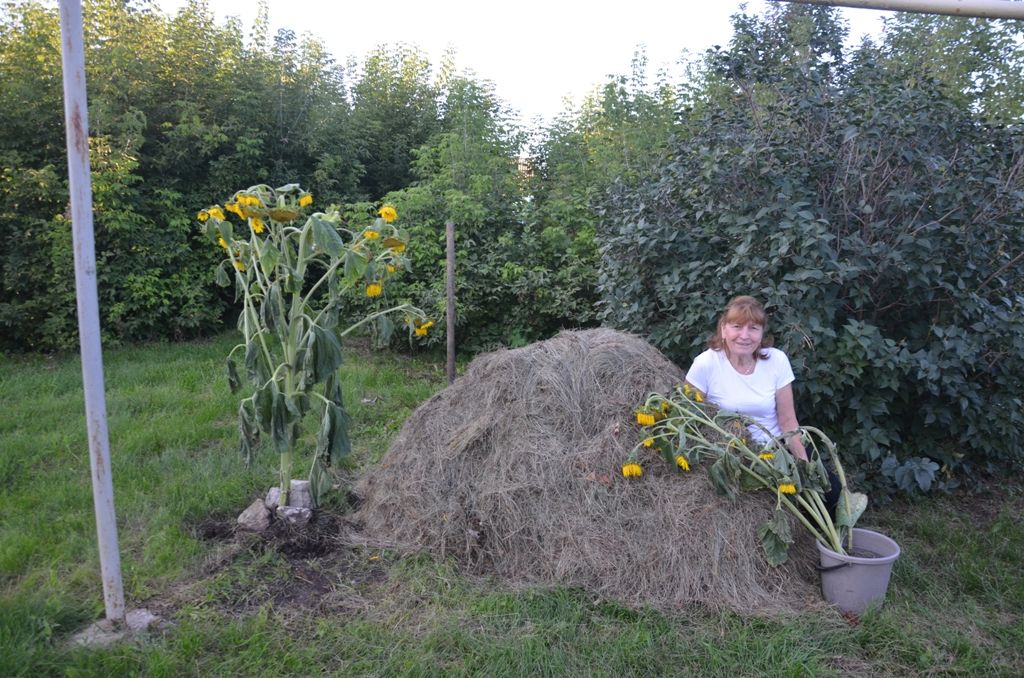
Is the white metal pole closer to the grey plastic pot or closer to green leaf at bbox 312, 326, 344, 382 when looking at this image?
green leaf at bbox 312, 326, 344, 382

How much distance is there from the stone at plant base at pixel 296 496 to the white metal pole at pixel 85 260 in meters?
1.20

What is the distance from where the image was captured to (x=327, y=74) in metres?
10.7

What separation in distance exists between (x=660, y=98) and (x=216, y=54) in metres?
5.77

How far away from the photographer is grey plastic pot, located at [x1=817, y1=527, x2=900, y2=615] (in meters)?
3.14

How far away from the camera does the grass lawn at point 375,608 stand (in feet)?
9.25

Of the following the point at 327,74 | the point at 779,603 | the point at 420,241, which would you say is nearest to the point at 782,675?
the point at 779,603

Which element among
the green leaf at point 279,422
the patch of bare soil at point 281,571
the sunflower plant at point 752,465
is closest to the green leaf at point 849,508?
the sunflower plant at point 752,465

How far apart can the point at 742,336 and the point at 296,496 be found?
2525 mm

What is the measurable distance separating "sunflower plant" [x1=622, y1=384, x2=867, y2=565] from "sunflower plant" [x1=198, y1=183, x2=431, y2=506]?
139 cm

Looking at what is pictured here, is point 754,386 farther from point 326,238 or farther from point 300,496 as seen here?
point 300,496

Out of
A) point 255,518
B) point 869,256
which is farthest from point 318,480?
point 869,256

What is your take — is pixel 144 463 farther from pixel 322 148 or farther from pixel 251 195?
pixel 322 148

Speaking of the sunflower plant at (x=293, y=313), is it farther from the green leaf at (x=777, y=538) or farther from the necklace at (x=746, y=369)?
Answer: the green leaf at (x=777, y=538)

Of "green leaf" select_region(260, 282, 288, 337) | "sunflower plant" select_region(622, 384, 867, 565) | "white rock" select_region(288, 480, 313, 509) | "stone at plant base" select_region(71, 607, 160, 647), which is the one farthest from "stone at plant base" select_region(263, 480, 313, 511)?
"sunflower plant" select_region(622, 384, 867, 565)
